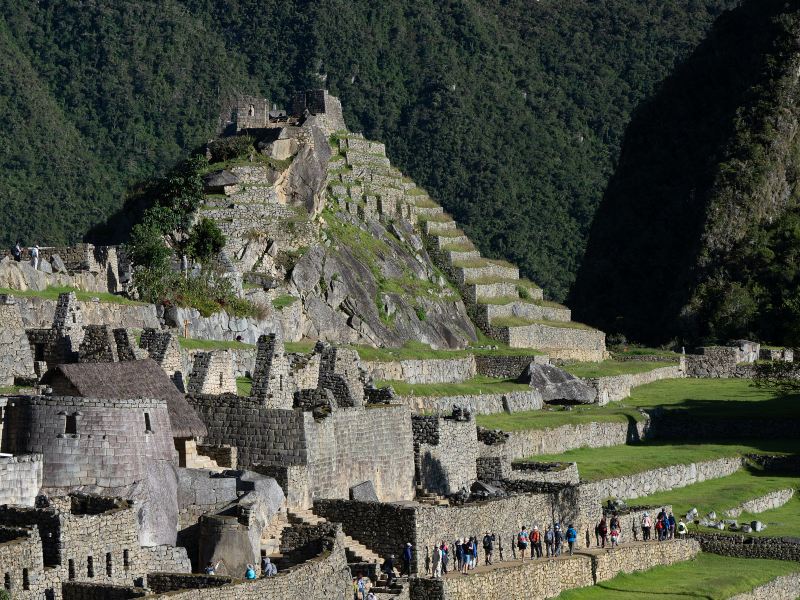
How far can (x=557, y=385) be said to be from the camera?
72.6 meters

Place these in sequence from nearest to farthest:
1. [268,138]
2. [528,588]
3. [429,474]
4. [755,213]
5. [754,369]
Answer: [528,588], [429,474], [268,138], [754,369], [755,213]

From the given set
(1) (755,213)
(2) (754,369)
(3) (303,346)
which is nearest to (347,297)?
(3) (303,346)

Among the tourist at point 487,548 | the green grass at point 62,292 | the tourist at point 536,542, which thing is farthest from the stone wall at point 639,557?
the green grass at point 62,292

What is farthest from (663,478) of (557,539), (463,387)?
(557,539)

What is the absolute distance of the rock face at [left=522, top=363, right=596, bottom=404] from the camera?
7181 centimetres

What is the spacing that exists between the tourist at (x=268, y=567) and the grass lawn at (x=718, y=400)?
4561 cm

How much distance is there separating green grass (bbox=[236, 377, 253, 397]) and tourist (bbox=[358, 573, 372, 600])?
681cm

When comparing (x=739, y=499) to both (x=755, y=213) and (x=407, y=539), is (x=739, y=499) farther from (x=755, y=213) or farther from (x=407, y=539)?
(x=755, y=213)

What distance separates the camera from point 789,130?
545ft

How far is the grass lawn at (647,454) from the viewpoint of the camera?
5888cm

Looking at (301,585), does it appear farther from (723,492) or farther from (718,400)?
(718,400)

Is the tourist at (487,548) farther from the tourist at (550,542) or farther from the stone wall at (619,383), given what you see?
the stone wall at (619,383)

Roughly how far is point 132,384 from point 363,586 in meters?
5.86

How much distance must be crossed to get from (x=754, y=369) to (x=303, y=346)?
43.5 m
